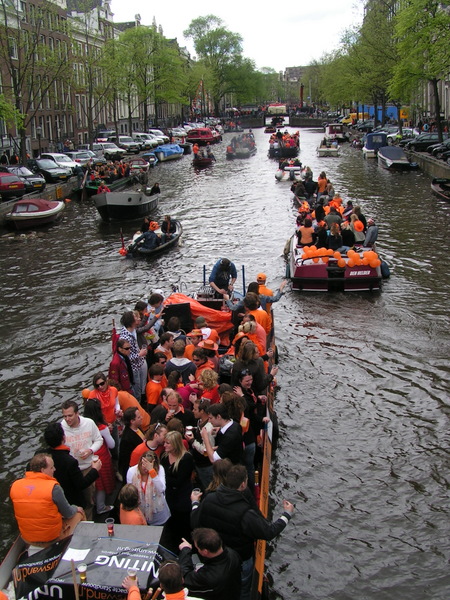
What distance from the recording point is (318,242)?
18.1 meters

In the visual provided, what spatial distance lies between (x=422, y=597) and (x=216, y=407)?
3.14 meters

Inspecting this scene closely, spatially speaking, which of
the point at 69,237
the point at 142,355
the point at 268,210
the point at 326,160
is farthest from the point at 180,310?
the point at 326,160

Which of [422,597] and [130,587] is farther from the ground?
[130,587]

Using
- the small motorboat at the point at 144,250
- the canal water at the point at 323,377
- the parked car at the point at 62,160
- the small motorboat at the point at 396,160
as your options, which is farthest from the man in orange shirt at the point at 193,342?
the small motorboat at the point at 396,160

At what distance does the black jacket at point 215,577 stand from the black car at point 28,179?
95.9 ft

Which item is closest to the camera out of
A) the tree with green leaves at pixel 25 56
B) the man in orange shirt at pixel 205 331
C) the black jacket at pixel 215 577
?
the black jacket at pixel 215 577

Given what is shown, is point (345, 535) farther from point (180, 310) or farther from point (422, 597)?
point (180, 310)

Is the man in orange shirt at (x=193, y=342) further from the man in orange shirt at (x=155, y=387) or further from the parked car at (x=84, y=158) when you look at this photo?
the parked car at (x=84, y=158)

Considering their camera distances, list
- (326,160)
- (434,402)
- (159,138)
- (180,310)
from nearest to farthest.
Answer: (434,402) → (180,310) → (326,160) → (159,138)

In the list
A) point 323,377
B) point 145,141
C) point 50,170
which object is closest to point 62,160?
point 50,170

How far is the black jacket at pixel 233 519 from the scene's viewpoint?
16.5ft

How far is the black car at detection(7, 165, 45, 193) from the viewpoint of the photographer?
31.7 m

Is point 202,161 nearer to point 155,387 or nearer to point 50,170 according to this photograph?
point 50,170

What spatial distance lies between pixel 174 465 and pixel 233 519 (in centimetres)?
114
